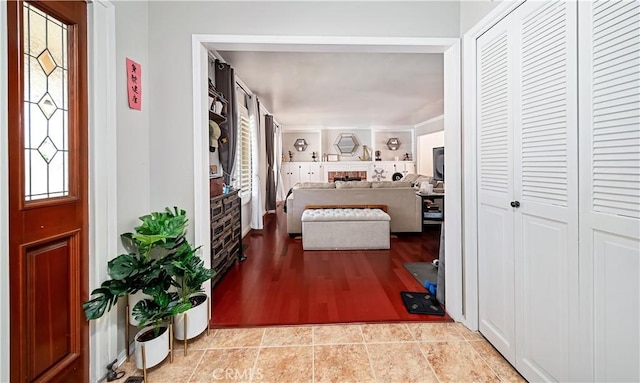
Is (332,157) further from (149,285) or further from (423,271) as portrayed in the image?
(149,285)

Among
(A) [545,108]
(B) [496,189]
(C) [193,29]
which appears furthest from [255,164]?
(A) [545,108]

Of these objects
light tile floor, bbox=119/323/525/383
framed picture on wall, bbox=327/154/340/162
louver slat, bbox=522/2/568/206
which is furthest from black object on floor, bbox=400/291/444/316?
framed picture on wall, bbox=327/154/340/162

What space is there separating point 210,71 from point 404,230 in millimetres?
3671

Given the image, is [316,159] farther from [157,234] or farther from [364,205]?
[157,234]

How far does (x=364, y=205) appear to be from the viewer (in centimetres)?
440

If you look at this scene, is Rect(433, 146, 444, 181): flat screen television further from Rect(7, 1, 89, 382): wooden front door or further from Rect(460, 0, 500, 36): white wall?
Rect(7, 1, 89, 382): wooden front door

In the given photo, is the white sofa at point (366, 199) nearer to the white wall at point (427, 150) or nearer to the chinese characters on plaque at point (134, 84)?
the chinese characters on plaque at point (134, 84)

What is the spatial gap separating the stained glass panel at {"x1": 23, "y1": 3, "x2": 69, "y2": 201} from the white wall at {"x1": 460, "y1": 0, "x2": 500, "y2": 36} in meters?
2.34

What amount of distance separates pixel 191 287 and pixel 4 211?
2.95 ft

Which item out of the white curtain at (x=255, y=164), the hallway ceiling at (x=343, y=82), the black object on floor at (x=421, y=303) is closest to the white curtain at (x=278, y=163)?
the hallway ceiling at (x=343, y=82)

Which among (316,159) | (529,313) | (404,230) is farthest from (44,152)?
(316,159)

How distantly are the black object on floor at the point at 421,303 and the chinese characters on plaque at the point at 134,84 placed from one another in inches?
96.0

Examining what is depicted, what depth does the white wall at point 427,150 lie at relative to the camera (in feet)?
24.6

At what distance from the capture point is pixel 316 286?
2562mm
